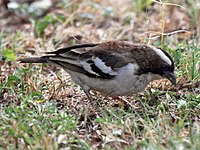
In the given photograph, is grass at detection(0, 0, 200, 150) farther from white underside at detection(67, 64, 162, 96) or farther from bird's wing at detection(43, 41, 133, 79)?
bird's wing at detection(43, 41, 133, 79)

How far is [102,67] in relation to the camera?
234 inches

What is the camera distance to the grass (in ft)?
16.6

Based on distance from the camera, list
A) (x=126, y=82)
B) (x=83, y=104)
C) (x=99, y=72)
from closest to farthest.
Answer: (x=126, y=82)
(x=99, y=72)
(x=83, y=104)

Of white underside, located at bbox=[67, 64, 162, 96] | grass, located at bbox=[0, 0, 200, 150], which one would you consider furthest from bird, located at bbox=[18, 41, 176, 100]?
grass, located at bbox=[0, 0, 200, 150]

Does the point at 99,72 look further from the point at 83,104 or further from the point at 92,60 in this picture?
the point at 83,104

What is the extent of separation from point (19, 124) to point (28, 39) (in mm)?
3326

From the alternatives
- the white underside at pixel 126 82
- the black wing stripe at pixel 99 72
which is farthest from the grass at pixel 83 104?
the black wing stripe at pixel 99 72

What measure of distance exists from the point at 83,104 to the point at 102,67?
56cm

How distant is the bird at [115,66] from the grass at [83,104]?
238 millimetres

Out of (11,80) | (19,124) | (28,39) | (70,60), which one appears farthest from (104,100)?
(28,39)

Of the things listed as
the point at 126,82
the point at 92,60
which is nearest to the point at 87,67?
the point at 92,60

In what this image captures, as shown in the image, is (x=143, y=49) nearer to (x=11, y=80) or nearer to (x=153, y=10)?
(x=11, y=80)

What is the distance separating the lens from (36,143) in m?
4.79

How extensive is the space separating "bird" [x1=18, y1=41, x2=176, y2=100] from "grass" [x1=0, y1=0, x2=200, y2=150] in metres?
0.24
